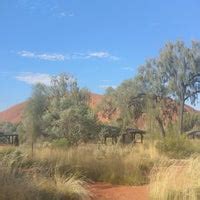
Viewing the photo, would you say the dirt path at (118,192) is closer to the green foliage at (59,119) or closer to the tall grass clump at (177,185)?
the tall grass clump at (177,185)

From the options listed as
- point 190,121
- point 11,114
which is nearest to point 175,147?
point 190,121

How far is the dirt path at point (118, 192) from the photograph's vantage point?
14110 millimetres

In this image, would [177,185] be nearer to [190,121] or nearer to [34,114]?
[34,114]

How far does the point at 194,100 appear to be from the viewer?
50.8 meters

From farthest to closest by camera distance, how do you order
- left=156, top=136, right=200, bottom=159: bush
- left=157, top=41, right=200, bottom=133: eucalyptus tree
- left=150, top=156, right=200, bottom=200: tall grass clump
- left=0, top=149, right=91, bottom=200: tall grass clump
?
1. left=157, top=41, right=200, bottom=133: eucalyptus tree
2. left=156, top=136, right=200, bottom=159: bush
3. left=150, top=156, right=200, bottom=200: tall grass clump
4. left=0, top=149, right=91, bottom=200: tall grass clump

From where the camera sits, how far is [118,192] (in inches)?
594

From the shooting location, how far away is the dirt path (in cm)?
1411

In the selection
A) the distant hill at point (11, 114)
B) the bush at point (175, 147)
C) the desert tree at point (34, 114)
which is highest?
the distant hill at point (11, 114)

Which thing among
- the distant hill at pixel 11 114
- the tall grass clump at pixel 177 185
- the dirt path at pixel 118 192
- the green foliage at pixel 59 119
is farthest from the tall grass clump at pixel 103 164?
the distant hill at pixel 11 114

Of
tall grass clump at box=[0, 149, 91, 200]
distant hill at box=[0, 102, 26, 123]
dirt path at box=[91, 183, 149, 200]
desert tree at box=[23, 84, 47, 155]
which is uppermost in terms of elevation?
distant hill at box=[0, 102, 26, 123]

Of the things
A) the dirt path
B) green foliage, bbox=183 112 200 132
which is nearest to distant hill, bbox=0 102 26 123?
green foliage, bbox=183 112 200 132

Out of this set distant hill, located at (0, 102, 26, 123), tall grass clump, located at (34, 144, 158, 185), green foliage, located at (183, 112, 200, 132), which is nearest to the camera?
tall grass clump, located at (34, 144, 158, 185)

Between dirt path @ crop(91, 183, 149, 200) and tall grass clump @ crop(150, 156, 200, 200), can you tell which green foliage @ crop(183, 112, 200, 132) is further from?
tall grass clump @ crop(150, 156, 200, 200)

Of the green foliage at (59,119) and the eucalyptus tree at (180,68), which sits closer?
the green foliage at (59,119)
